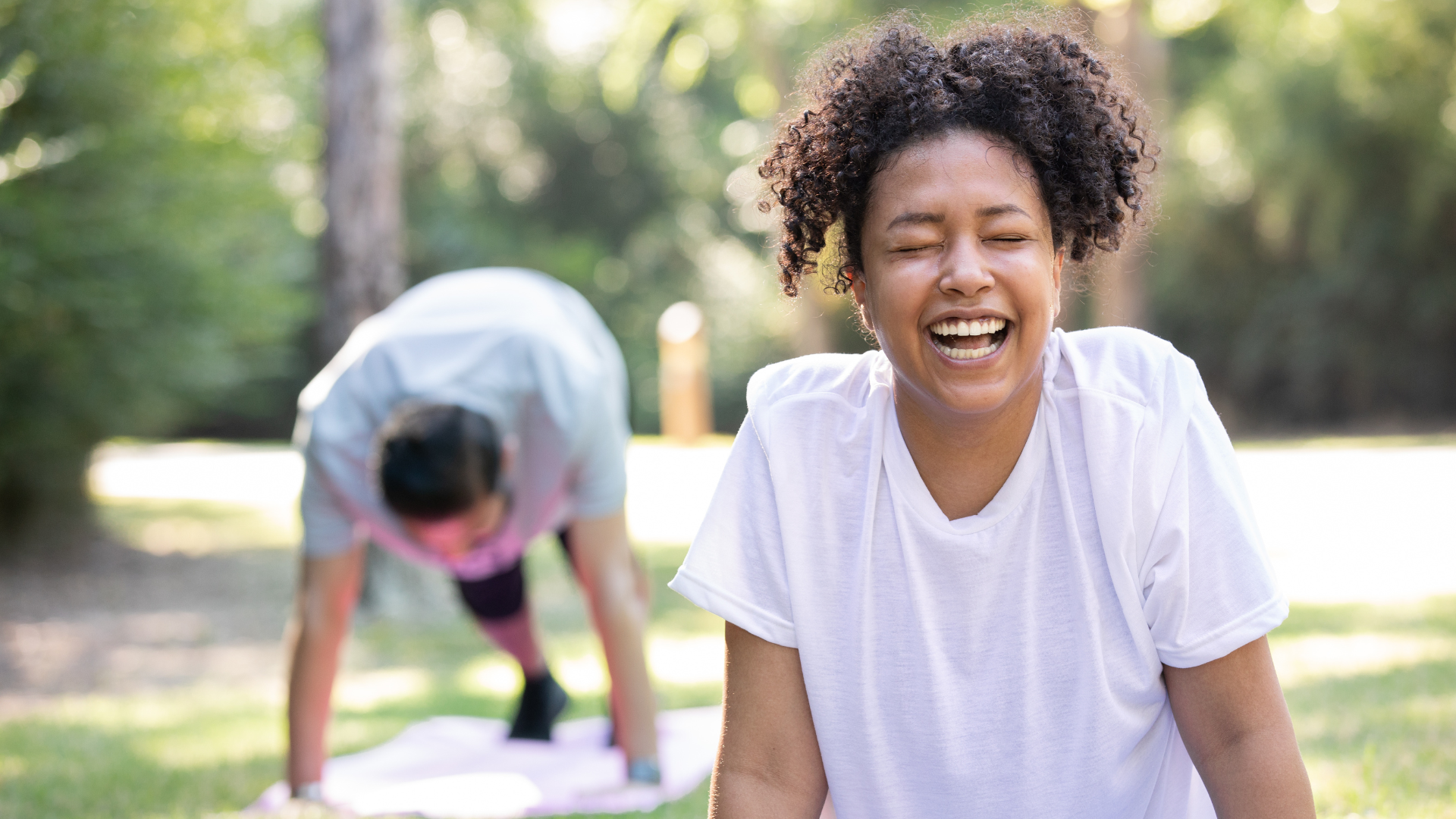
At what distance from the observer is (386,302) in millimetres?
7492

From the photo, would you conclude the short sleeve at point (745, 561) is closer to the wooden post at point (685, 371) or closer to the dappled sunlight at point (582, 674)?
the dappled sunlight at point (582, 674)

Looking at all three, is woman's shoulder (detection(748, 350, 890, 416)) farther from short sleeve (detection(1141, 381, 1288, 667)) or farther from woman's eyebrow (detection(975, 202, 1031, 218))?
short sleeve (detection(1141, 381, 1288, 667))

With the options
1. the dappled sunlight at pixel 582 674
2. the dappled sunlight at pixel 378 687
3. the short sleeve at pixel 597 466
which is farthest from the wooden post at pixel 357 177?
the short sleeve at pixel 597 466

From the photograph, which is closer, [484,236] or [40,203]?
[40,203]

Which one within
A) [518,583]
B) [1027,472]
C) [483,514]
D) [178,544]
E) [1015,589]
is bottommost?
[178,544]

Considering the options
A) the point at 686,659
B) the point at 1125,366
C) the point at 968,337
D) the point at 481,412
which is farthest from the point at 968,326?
the point at 686,659

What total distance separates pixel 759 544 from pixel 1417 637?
4391 millimetres

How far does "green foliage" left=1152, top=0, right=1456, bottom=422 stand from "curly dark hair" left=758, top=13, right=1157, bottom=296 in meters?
12.2

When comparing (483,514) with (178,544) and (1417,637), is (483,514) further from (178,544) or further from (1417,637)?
(178,544)

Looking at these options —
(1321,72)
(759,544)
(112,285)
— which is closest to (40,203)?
(112,285)

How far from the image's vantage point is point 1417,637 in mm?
5223

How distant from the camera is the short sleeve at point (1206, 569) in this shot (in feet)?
5.67

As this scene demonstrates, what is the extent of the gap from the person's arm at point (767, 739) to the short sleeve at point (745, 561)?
0.04 meters

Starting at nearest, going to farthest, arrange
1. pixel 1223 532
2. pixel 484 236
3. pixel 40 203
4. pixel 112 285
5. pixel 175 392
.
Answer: pixel 1223 532 < pixel 40 203 < pixel 112 285 < pixel 175 392 < pixel 484 236
